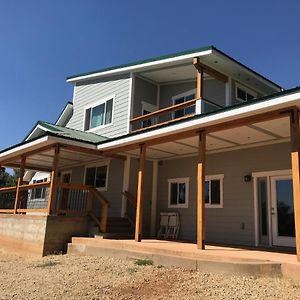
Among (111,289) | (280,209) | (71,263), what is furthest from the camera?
(280,209)

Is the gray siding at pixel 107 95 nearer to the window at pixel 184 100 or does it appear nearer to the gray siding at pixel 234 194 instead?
the window at pixel 184 100

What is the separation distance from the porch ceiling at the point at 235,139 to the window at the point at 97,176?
2.18 meters

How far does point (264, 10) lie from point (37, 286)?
10665 mm

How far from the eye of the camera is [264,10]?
37.9 feet

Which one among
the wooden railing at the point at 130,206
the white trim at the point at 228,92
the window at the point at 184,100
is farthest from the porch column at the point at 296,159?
the wooden railing at the point at 130,206

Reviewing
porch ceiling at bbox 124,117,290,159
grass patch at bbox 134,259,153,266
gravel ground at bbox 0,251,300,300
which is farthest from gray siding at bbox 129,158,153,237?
grass patch at bbox 134,259,153,266

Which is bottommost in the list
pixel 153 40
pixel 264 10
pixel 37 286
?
pixel 37 286

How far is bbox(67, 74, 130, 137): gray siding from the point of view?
14792mm

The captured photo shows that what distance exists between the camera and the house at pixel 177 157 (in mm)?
9375

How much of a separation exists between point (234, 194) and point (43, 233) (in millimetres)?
6347

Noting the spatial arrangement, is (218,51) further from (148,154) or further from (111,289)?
(111,289)

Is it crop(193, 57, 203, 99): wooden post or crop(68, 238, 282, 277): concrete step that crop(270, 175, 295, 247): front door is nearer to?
crop(193, 57, 203, 99): wooden post

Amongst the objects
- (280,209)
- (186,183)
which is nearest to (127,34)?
(186,183)

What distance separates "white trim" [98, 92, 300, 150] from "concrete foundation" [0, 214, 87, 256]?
10.5 ft
